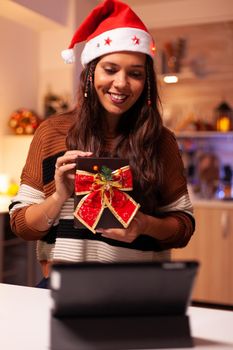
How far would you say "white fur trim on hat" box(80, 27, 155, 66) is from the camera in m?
1.45

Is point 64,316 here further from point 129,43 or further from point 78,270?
point 129,43

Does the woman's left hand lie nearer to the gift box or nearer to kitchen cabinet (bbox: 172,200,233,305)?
the gift box

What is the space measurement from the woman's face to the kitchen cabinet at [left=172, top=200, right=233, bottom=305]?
257 centimetres

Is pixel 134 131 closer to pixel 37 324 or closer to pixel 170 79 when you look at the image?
pixel 37 324

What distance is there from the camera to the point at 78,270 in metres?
0.77

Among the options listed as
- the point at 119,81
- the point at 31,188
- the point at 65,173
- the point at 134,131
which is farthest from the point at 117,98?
the point at 31,188

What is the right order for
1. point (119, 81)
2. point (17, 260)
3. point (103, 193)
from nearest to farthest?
point (103, 193) → point (119, 81) → point (17, 260)

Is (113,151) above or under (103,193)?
above

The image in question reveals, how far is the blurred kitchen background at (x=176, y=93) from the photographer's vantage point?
384cm

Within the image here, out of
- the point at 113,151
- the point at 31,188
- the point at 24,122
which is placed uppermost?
the point at 24,122

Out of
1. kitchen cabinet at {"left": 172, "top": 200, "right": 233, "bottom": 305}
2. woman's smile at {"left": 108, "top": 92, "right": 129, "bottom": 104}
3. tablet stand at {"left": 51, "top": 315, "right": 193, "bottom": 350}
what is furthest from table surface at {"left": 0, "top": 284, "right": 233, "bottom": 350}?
kitchen cabinet at {"left": 172, "top": 200, "right": 233, "bottom": 305}

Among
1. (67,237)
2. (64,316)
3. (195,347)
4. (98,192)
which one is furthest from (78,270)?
(67,237)

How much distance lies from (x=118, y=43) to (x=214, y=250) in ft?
8.92

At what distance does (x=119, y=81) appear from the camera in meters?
1.36
